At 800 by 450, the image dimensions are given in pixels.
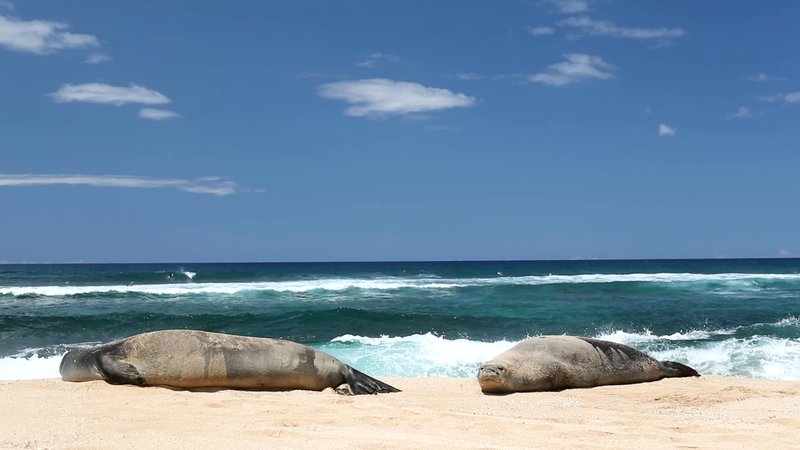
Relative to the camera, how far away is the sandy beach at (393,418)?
5.46 meters

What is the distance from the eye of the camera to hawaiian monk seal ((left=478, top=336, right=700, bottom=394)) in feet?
29.0

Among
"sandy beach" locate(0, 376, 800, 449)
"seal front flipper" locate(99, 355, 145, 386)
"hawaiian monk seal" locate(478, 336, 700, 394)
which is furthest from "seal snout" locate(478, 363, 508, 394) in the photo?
"seal front flipper" locate(99, 355, 145, 386)

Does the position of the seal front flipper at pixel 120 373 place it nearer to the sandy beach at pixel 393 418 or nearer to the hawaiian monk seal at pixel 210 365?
the hawaiian monk seal at pixel 210 365

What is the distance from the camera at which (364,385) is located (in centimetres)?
859

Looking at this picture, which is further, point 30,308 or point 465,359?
point 30,308

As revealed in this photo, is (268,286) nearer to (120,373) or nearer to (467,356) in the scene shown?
(467,356)

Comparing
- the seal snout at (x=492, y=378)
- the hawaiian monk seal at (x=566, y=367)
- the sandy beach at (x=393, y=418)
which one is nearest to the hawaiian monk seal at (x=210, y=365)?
the sandy beach at (x=393, y=418)

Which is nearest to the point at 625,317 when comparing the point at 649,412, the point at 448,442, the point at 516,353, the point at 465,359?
the point at 465,359

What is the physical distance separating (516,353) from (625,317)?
43.9 feet

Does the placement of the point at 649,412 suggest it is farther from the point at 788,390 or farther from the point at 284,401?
the point at 284,401

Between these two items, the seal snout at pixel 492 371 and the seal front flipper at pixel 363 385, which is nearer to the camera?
the seal front flipper at pixel 363 385

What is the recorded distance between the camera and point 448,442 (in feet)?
17.8

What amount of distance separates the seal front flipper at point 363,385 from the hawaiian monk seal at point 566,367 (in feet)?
3.61

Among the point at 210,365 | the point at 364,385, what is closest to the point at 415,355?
the point at 364,385
